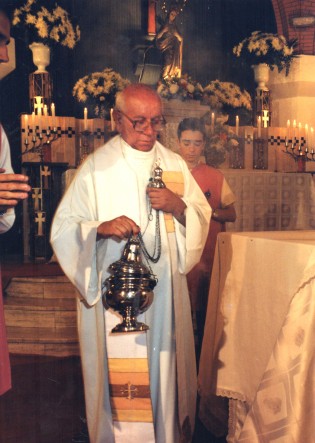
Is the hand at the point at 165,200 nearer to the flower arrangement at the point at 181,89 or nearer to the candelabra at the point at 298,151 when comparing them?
the flower arrangement at the point at 181,89

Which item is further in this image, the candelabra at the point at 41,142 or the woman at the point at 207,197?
the woman at the point at 207,197

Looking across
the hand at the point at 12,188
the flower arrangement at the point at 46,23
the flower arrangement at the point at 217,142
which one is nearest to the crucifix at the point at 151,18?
the flower arrangement at the point at 46,23

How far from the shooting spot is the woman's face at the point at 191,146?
3340 millimetres

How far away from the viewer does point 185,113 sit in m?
3.32

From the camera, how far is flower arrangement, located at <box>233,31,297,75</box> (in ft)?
11.5

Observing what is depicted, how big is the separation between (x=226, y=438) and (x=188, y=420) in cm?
29

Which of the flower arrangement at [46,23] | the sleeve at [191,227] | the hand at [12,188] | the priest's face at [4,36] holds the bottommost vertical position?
the sleeve at [191,227]

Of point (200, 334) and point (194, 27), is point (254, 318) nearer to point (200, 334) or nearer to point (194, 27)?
point (200, 334)

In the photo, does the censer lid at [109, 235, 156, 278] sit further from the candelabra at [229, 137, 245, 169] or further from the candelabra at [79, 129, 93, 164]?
the candelabra at [229, 137, 245, 169]

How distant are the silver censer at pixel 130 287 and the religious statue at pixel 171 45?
1029 mm

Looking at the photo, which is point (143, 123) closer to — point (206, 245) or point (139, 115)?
point (139, 115)

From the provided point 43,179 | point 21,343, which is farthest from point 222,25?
point 21,343

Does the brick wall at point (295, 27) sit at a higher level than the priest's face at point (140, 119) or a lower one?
higher

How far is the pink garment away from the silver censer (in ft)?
2.59
